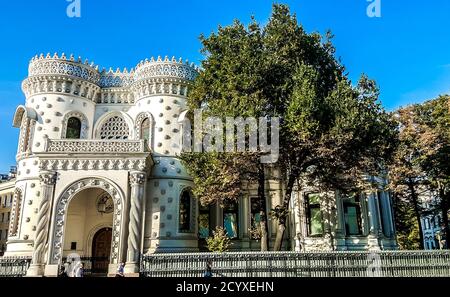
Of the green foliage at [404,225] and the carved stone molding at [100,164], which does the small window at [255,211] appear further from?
the green foliage at [404,225]

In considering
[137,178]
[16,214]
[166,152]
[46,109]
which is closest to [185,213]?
[166,152]

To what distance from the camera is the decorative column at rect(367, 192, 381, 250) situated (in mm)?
22938

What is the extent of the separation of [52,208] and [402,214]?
31.1 meters

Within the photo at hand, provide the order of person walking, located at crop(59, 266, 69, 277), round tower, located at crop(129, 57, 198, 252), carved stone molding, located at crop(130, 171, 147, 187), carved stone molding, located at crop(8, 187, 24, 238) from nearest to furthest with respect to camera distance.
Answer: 1. person walking, located at crop(59, 266, 69, 277)
2. carved stone molding, located at crop(130, 171, 147, 187)
3. carved stone molding, located at crop(8, 187, 24, 238)
4. round tower, located at crop(129, 57, 198, 252)

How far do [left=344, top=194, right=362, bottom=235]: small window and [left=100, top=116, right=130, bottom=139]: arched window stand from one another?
15.2 m

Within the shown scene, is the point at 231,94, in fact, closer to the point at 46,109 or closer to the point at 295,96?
the point at 295,96

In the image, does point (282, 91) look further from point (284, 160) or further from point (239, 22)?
point (239, 22)

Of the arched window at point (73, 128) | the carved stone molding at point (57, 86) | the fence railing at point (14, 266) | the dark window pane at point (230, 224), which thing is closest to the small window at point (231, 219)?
the dark window pane at point (230, 224)

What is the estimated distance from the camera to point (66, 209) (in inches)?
781

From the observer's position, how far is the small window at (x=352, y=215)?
23.9 metres

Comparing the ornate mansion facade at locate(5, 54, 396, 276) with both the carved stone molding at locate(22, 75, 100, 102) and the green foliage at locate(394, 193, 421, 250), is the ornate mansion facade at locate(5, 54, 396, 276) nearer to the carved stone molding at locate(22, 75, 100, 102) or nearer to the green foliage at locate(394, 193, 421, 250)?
the carved stone molding at locate(22, 75, 100, 102)

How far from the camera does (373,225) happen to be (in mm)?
23359

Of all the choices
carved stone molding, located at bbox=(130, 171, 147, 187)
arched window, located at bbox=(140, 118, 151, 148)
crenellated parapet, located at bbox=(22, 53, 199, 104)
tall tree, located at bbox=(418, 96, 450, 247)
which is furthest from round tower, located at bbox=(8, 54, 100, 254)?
tall tree, located at bbox=(418, 96, 450, 247)
